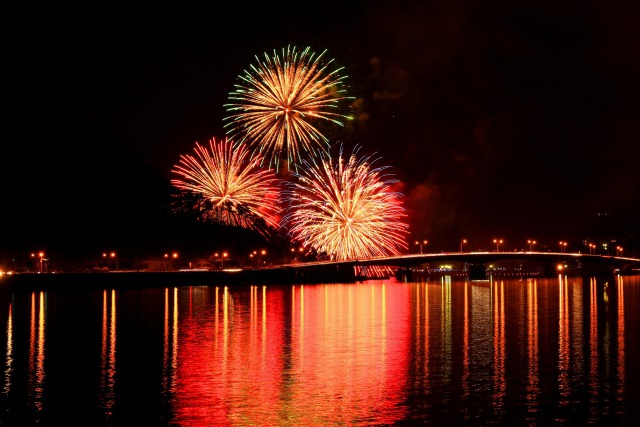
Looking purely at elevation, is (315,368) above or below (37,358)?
below

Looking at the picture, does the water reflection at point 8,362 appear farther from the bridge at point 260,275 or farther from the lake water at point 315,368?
the bridge at point 260,275

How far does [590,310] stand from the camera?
7300 centimetres

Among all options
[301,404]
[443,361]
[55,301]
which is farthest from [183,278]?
Result: [301,404]

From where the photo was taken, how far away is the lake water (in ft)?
90.7

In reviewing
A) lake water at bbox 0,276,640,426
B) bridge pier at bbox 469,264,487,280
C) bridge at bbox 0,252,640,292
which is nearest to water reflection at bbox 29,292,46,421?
lake water at bbox 0,276,640,426

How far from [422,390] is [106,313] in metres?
38.9

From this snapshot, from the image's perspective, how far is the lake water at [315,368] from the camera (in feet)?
90.7

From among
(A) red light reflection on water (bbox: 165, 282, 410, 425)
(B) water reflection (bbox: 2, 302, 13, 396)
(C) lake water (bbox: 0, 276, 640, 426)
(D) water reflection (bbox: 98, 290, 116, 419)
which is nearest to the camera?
(C) lake water (bbox: 0, 276, 640, 426)

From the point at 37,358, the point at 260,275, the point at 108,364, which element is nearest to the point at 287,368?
the point at 108,364

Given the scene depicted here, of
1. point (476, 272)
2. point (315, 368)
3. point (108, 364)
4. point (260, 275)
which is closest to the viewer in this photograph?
point (315, 368)

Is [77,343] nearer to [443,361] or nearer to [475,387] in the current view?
[443,361]

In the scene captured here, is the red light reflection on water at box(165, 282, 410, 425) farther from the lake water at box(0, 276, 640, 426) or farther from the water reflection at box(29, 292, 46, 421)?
the water reflection at box(29, 292, 46, 421)

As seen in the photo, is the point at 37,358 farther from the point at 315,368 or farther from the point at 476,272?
the point at 476,272

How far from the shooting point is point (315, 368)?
36.4 metres
